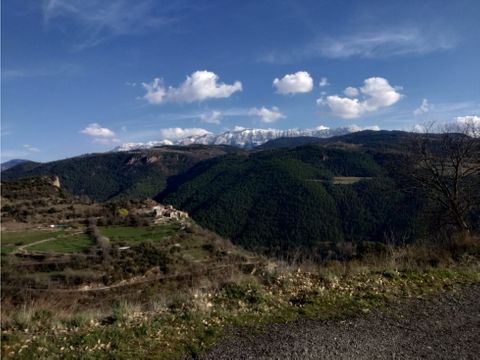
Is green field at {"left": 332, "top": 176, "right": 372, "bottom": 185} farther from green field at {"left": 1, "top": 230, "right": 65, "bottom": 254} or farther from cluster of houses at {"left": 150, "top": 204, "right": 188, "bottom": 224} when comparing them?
green field at {"left": 1, "top": 230, "right": 65, "bottom": 254}

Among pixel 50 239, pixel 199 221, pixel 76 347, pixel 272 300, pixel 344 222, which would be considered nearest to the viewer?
pixel 76 347

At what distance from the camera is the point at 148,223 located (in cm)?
7950

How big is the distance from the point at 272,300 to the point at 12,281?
1555 inches

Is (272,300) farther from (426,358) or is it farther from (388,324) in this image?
(426,358)

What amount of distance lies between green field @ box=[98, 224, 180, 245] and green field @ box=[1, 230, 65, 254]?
8460mm

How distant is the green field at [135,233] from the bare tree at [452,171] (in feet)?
177

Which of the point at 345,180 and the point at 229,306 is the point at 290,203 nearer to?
the point at 345,180

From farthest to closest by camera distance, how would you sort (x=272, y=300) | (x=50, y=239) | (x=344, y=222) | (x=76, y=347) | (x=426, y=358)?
1. (x=344, y=222)
2. (x=50, y=239)
3. (x=272, y=300)
4. (x=76, y=347)
5. (x=426, y=358)

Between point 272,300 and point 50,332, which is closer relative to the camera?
point 50,332

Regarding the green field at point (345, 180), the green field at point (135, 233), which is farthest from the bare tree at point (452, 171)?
the green field at point (345, 180)

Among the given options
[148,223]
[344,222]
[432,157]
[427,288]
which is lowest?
[344,222]

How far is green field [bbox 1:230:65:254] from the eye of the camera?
52.6m

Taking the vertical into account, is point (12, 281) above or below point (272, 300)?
below

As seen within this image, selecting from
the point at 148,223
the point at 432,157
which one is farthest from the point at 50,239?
the point at 432,157
